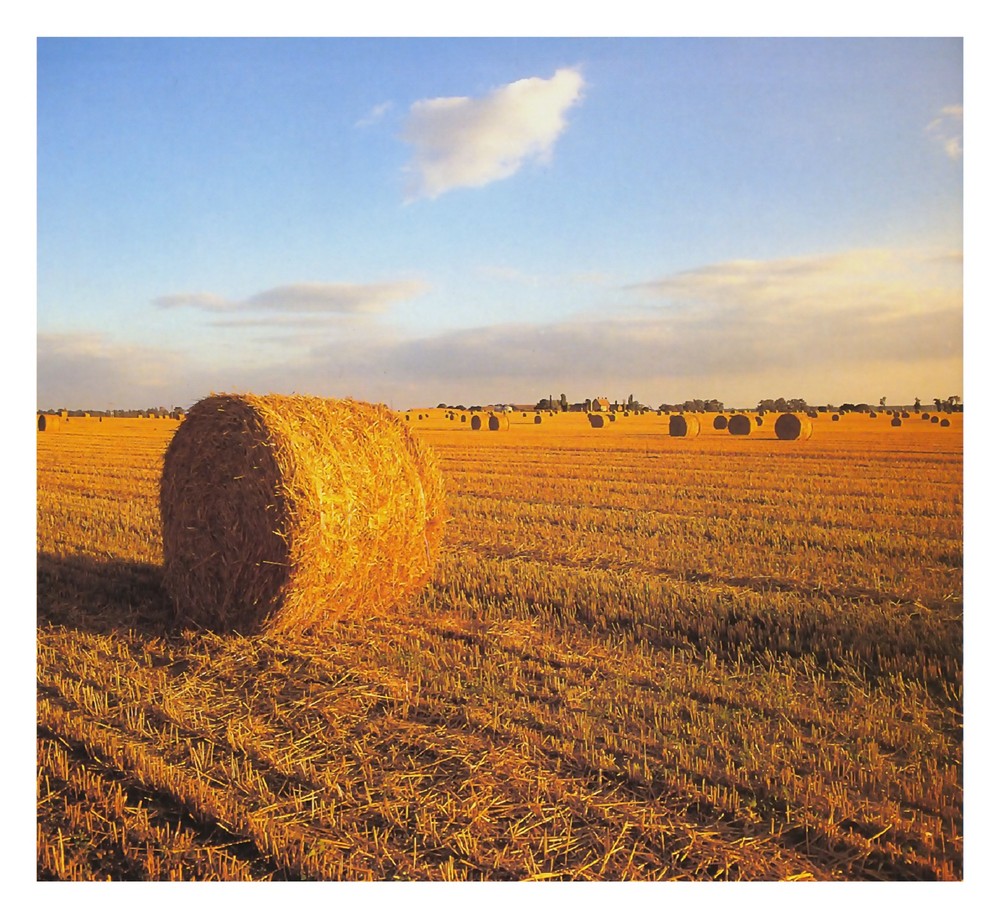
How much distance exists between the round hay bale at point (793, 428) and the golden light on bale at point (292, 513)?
16542mm

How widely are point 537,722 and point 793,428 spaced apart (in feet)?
60.1

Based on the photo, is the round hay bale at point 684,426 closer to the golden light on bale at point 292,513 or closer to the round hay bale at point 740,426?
the round hay bale at point 740,426

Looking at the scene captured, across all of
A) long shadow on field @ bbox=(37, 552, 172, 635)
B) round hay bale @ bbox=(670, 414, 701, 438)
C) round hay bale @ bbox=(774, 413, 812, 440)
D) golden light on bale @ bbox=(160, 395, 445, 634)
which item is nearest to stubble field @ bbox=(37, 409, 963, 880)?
long shadow on field @ bbox=(37, 552, 172, 635)

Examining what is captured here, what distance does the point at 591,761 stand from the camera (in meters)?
3.56

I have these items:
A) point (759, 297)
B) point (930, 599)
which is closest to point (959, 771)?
point (930, 599)

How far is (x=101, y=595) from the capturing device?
6070mm

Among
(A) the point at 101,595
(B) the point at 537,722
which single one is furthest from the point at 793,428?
(B) the point at 537,722

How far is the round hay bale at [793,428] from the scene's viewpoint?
2059cm

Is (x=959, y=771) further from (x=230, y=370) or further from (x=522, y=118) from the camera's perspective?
(x=230, y=370)

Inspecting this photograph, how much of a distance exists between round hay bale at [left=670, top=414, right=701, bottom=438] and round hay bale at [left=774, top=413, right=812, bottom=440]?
97.2 inches

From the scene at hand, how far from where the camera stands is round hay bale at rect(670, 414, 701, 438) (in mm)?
22922

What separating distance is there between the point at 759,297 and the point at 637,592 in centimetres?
217

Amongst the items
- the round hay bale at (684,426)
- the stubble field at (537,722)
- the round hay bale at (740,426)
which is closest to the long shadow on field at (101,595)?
the stubble field at (537,722)

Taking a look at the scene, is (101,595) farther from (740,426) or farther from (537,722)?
(740,426)
